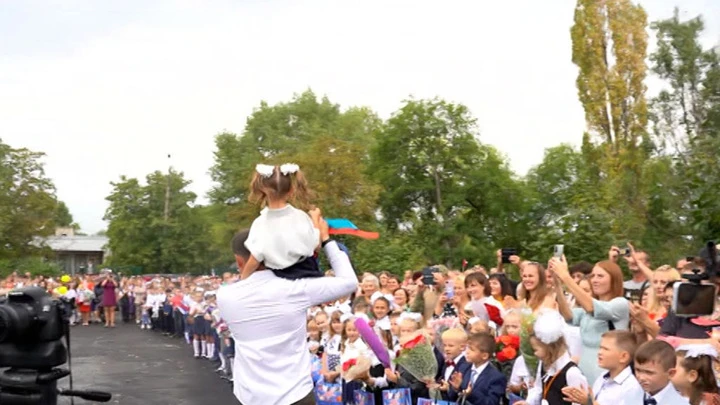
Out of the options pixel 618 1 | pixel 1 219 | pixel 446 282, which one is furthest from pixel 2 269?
pixel 446 282

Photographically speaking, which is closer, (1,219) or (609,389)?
(609,389)

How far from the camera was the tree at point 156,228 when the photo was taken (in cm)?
6556

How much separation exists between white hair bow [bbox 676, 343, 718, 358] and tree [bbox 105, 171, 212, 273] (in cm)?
6109

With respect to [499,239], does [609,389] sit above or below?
below

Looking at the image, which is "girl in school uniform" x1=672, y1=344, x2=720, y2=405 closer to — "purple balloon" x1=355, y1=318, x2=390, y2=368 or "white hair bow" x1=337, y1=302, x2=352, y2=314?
"purple balloon" x1=355, y1=318, x2=390, y2=368

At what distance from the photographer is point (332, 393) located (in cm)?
1031

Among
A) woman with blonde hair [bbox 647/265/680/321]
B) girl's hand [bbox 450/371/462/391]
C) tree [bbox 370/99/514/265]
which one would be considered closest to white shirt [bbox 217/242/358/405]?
girl's hand [bbox 450/371/462/391]

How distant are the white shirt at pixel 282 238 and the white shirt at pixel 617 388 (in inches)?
93.2

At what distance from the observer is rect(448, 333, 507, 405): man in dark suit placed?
7.56m

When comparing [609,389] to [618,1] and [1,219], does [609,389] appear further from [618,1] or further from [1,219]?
[1,219]

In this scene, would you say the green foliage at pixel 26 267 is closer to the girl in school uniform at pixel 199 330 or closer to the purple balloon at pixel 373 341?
the girl in school uniform at pixel 199 330

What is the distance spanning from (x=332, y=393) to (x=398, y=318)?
3.50ft

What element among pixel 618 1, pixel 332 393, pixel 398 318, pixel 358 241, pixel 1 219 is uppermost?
pixel 618 1

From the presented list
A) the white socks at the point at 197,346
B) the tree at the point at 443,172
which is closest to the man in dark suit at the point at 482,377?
the white socks at the point at 197,346
